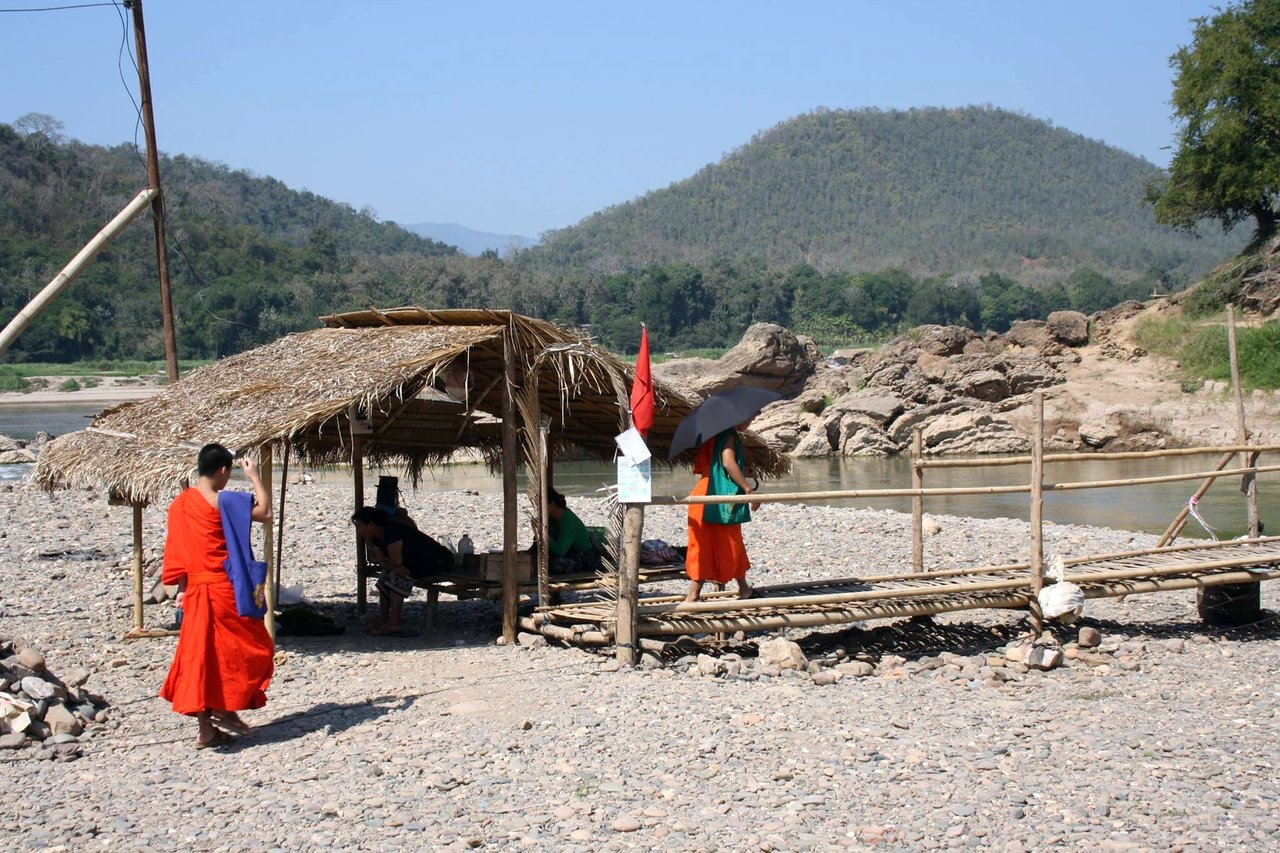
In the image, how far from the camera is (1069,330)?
33.3 meters

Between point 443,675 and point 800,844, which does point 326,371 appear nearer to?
point 443,675

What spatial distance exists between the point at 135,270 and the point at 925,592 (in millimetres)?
60518

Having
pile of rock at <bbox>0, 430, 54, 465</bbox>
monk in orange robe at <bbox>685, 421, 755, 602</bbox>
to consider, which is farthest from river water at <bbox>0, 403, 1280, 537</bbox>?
monk in orange robe at <bbox>685, 421, 755, 602</bbox>

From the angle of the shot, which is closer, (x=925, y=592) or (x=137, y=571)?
(x=925, y=592)

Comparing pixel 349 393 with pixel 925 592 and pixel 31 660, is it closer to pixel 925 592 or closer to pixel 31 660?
pixel 31 660

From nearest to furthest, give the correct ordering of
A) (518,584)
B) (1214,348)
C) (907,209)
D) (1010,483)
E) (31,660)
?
→ (31,660), (518,584), (1010,483), (1214,348), (907,209)

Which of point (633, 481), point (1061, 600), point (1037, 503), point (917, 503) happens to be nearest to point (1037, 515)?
point (1037, 503)

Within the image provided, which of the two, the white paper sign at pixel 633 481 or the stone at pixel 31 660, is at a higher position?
the white paper sign at pixel 633 481

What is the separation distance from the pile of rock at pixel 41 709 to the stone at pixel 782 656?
149 inches

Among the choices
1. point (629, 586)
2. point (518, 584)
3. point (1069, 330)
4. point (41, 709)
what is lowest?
point (41, 709)

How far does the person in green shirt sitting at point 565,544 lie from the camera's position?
859 cm

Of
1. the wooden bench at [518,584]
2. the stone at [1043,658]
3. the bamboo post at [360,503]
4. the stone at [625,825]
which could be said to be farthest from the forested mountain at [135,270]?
the stone at [625,825]

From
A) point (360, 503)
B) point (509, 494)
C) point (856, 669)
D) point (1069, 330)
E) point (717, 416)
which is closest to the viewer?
point (856, 669)

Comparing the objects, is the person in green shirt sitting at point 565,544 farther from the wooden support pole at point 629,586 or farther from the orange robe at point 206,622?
the orange robe at point 206,622
